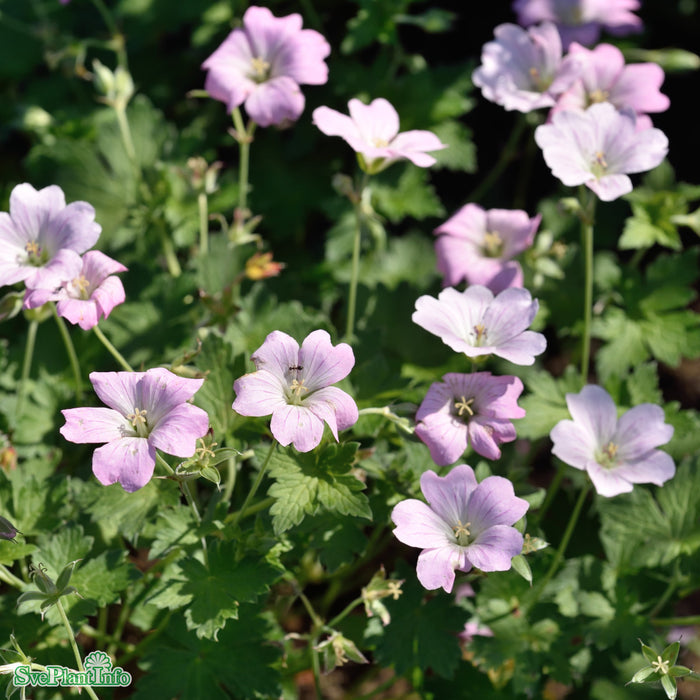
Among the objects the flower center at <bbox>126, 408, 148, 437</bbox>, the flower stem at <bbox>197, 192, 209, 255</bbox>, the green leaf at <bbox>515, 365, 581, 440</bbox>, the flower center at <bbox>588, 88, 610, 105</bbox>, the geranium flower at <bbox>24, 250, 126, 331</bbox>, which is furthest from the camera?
the flower stem at <bbox>197, 192, 209, 255</bbox>

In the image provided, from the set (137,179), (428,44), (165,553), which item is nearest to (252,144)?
(137,179)

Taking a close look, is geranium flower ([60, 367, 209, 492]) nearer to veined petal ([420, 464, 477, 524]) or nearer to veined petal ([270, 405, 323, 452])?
veined petal ([270, 405, 323, 452])

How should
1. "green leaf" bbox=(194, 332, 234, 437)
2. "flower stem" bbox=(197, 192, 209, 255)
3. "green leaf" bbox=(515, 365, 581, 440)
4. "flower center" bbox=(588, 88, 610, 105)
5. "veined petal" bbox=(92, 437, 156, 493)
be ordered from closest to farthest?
1. "veined petal" bbox=(92, 437, 156, 493)
2. "green leaf" bbox=(194, 332, 234, 437)
3. "green leaf" bbox=(515, 365, 581, 440)
4. "flower center" bbox=(588, 88, 610, 105)
5. "flower stem" bbox=(197, 192, 209, 255)

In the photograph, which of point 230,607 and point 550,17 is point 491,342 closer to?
point 230,607

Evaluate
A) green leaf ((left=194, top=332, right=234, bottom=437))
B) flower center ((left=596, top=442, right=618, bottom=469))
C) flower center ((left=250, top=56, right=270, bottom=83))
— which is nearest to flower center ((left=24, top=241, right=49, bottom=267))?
green leaf ((left=194, top=332, right=234, bottom=437))

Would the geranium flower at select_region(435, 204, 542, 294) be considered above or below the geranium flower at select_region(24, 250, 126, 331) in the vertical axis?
below

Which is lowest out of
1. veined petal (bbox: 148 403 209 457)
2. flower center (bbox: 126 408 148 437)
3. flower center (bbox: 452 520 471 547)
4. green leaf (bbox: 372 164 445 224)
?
green leaf (bbox: 372 164 445 224)

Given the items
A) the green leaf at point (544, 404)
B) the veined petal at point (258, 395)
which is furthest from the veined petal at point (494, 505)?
the green leaf at point (544, 404)
